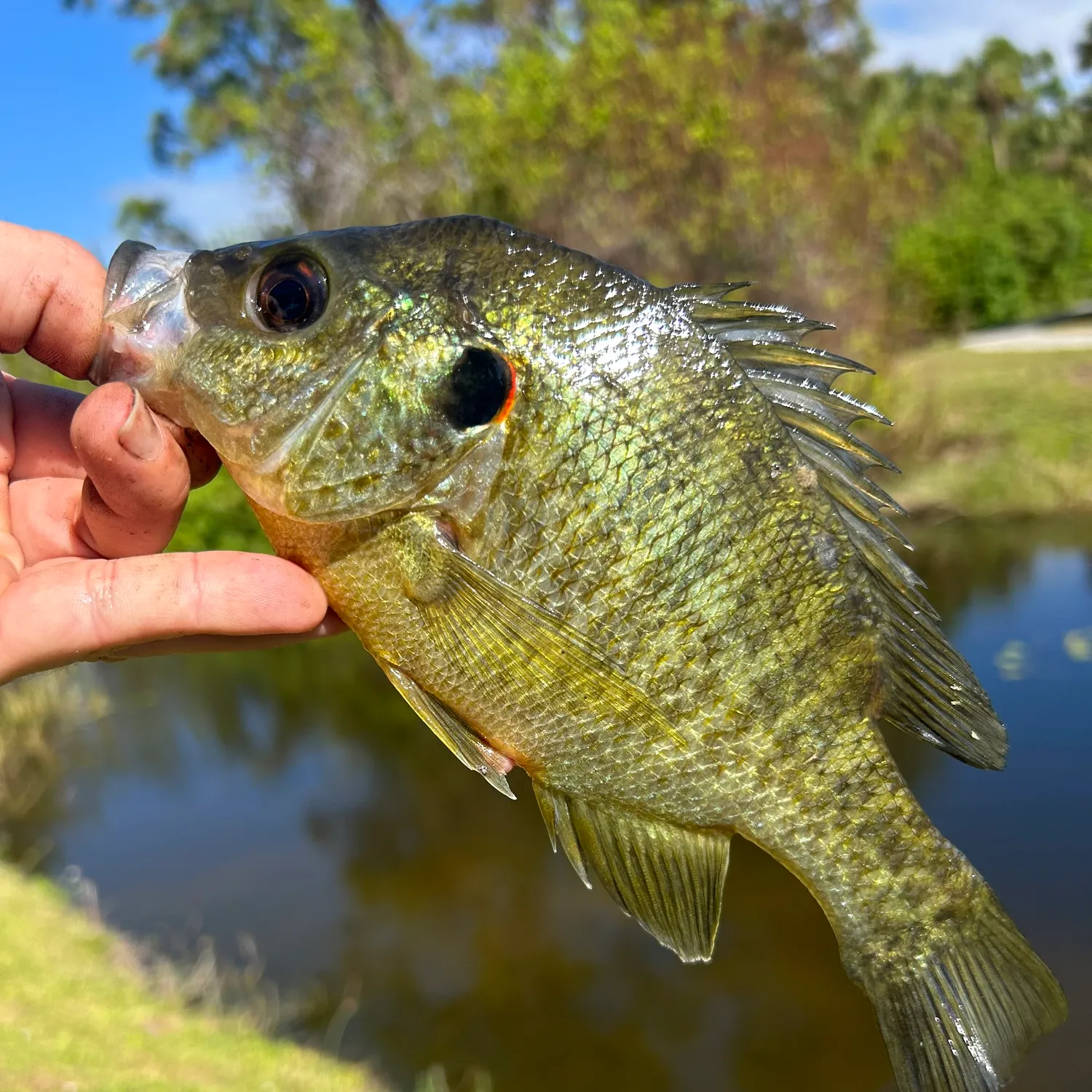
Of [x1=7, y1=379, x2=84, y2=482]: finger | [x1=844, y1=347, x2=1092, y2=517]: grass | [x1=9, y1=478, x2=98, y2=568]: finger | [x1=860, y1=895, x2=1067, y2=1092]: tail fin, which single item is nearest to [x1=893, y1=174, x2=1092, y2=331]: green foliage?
[x1=844, y1=347, x2=1092, y2=517]: grass

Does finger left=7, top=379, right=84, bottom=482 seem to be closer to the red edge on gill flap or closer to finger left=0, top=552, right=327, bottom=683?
finger left=0, top=552, right=327, bottom=683

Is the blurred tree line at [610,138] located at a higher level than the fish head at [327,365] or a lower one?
higher

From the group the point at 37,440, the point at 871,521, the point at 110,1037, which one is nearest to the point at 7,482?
the point at 37,440

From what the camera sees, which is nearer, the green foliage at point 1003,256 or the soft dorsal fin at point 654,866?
the soft dorsal fin at point 654,866

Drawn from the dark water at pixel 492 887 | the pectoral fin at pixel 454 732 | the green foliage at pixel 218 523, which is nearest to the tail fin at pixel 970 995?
the pectoral fin at pixel 454 732

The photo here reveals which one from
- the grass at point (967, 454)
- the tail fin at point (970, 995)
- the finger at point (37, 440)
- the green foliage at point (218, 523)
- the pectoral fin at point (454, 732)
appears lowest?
the green foliage at point (218, 523)

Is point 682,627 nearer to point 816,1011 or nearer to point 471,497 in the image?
point 471,497

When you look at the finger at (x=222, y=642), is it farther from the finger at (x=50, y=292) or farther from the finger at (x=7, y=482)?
the finger at (x=50, y=292)
